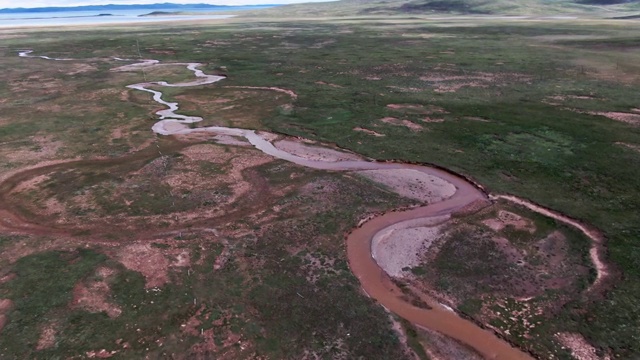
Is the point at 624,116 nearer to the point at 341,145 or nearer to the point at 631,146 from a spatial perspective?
the point at 631,146

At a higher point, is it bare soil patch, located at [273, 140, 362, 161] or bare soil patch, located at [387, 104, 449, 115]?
bare soil patch, located at [387, 104, 449, 115]

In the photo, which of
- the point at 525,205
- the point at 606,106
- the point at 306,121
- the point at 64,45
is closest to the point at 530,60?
the point at 606,106

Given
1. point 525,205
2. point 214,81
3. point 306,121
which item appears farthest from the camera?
point 214,81

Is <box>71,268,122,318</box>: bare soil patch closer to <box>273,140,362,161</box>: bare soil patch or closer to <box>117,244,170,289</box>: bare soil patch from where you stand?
<box>117,244,170,289</box>: bare soil patch

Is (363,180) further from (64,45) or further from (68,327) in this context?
(64,45)

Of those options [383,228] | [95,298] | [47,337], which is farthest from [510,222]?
[47,337]

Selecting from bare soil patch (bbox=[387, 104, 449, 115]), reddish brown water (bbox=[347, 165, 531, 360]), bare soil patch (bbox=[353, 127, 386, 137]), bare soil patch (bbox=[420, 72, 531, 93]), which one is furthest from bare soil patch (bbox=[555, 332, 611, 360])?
bare soil patch (bbox=[420, 72, 531, 93])
